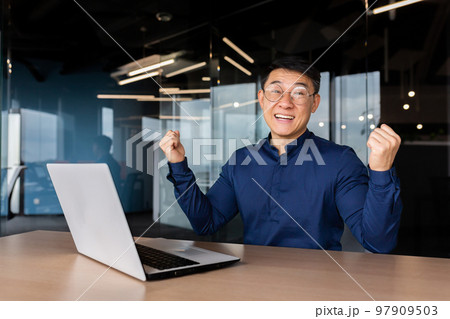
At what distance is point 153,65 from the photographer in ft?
11.5

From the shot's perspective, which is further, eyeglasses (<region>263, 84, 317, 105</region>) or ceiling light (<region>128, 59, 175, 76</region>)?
ceiling light (<region>128, 59, 175, 76</region>)

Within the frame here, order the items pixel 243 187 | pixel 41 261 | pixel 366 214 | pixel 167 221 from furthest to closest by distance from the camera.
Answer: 1. pixel 167 221
2. pixel 243 187
3. pixel 366 214
4. pixel 41 261

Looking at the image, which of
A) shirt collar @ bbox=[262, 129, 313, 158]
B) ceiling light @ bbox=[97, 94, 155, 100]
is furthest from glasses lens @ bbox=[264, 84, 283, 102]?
ceiling light @ bbox=[97, 94, 155, 100]

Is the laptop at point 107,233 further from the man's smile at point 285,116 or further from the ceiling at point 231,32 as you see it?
the ceiling at point 231,32

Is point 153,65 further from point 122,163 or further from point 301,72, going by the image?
point 301,72

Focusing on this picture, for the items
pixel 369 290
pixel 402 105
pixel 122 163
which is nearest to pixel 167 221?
pixel 122 163

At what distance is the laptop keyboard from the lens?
2.52 ft

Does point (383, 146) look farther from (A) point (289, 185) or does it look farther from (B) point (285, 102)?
(B) point (285, 102)

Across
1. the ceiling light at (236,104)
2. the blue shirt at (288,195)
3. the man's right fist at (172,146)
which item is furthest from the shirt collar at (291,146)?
the ceiling light at (236,104)

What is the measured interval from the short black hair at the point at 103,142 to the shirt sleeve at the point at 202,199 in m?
2.26

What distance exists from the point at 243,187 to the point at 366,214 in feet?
1.59

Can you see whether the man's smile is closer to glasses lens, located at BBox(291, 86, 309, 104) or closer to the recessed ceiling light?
glasses lens, located at BBox(291, 86, 309, 104)

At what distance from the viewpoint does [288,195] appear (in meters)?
1.40

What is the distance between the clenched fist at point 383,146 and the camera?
3.04ft
